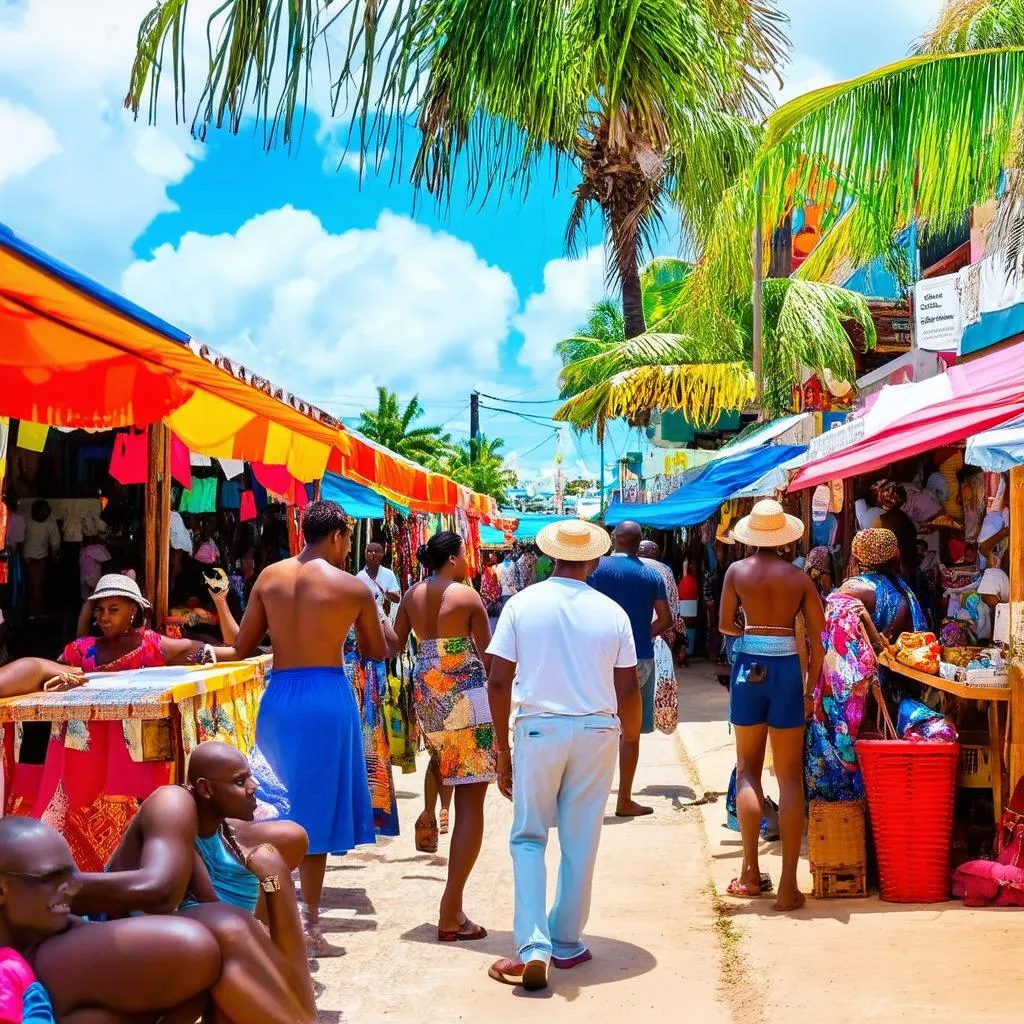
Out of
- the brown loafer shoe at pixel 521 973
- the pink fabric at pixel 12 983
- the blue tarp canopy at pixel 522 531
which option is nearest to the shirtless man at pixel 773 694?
the brown loafer shoe at pixel 521 973

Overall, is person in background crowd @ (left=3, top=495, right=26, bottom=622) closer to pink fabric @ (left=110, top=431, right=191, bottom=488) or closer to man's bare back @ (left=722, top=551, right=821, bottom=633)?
pink fabric @ (left=110, top=431, right=191, bottom=488)

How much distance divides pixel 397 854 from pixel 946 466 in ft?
15.7

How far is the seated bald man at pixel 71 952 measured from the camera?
2.79m

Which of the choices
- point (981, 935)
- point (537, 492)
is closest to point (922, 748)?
point (981, 935)

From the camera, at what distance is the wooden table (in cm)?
595

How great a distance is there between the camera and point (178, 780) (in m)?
4.39

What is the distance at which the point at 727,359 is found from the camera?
61.2 ft

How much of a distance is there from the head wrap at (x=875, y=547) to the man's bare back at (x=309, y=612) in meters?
2.90

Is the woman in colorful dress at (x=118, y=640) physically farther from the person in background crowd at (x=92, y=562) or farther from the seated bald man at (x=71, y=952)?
the person in background crowd at (x=92, y=562)

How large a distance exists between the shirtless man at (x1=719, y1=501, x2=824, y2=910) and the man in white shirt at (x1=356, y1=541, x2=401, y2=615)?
4631 mm

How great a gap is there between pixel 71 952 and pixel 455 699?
3062 millimetres

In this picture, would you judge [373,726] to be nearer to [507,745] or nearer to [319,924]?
[319,924]

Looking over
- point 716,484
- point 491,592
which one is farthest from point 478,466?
point 716,484

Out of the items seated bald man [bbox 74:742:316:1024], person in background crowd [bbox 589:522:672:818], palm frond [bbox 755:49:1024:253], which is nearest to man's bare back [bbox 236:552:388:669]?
seated bald man [bbox 74:742:316:1024]
